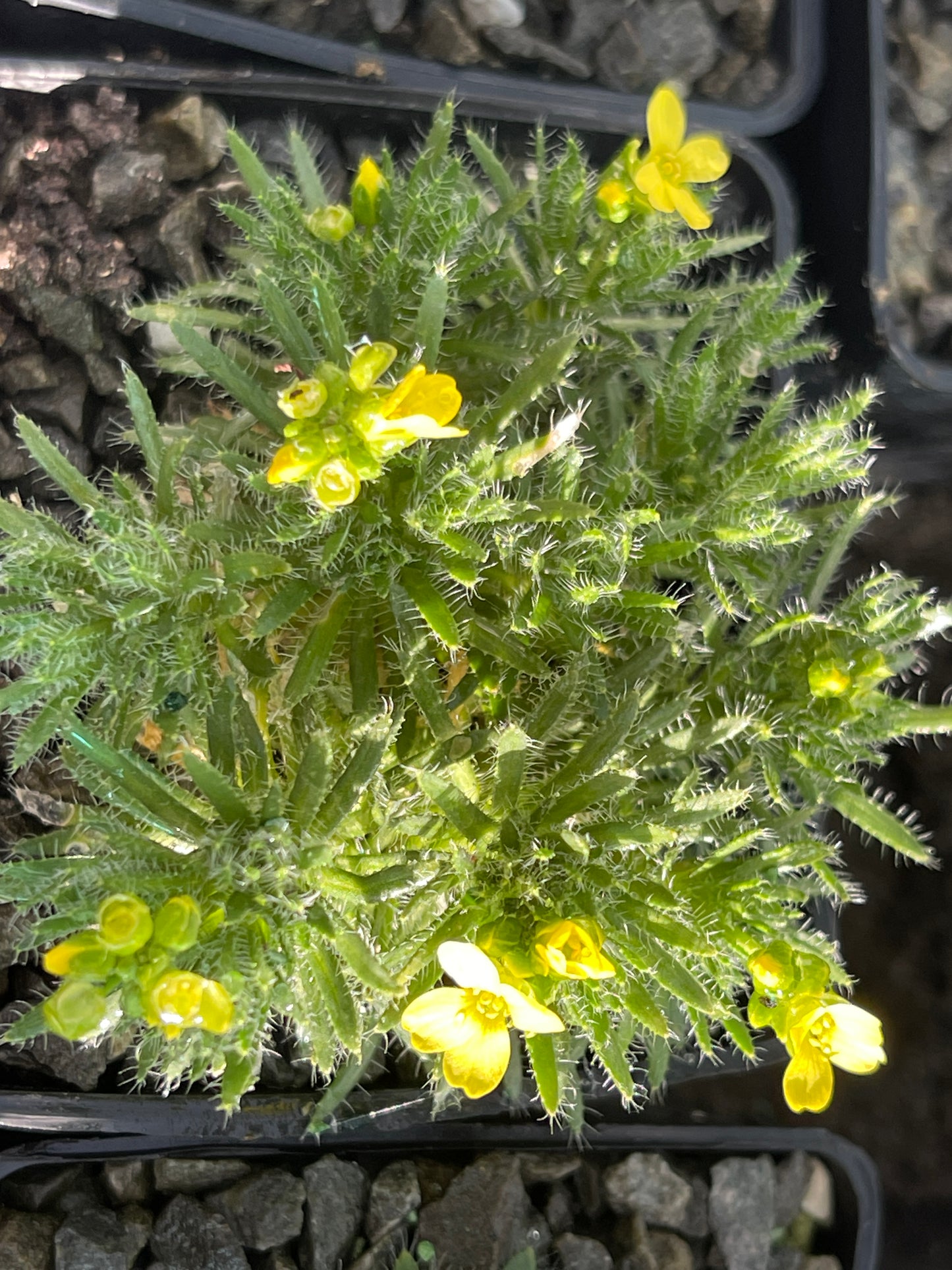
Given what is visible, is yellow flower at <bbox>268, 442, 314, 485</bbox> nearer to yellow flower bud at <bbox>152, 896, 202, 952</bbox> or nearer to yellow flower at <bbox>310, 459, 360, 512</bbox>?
yellow flower at <bbox>310, 459, 360, 512</bbox>

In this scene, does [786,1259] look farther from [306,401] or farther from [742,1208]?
[306,401]

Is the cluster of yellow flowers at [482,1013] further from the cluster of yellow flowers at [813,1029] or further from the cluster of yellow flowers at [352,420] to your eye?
the cluster of yellow flowers at [352,420]

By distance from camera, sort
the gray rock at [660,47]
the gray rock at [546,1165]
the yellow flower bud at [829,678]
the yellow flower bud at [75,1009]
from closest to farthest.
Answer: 1. the yellow flower bud at [75,1009]
2. the yellow flower bud at [829,678]
3. the gray rock at [546,1165]
4. the gray rock at [660,47]

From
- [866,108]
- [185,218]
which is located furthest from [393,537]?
[866,108]

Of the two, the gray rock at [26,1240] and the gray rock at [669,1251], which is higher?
the gray rock at [26,1240]

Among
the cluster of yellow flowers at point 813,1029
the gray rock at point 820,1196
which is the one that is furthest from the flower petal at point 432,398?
the gray rock at point 820,1196

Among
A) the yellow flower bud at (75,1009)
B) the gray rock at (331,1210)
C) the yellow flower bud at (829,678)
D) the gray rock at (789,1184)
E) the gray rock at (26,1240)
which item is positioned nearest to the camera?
the yellow flower bud at (75,1009)

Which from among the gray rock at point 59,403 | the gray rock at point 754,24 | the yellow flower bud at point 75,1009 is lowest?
the yellow flower bud at point 75,1009
